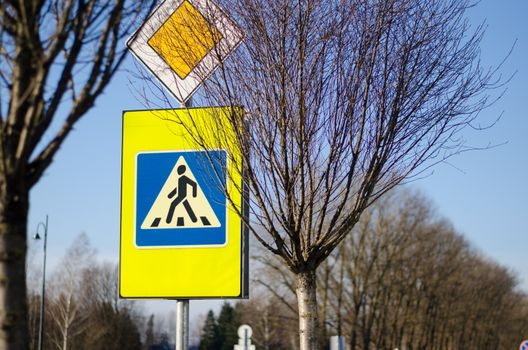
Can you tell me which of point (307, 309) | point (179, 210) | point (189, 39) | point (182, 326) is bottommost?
point (182, 326)

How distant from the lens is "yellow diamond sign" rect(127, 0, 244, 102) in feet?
24.9

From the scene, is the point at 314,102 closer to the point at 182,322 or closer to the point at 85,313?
the point at 182,322

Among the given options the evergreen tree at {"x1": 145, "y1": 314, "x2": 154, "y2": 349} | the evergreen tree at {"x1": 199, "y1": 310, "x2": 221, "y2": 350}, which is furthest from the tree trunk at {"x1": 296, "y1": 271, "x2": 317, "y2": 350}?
the evergreen tree at {"x1": 199, "y1": 310, "x2": 221, "y2": 350}

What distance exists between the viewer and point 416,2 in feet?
26.1

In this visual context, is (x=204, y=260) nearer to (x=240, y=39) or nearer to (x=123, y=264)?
(x=123, y=264)

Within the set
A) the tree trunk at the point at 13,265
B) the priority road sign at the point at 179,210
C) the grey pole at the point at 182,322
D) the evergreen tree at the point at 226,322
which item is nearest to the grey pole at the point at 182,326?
the grey pole at the point at 182,322

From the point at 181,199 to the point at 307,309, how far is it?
1505 mm

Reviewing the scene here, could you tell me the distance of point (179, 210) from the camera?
8.00 meters

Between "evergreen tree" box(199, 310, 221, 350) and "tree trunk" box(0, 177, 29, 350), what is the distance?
324 feet

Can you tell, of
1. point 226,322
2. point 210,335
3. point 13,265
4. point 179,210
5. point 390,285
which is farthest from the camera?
point 210,335

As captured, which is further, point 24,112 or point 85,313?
point 85,313

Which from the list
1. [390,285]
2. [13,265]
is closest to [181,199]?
[13,265]

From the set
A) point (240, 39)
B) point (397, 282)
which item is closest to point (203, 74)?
point (240, 39)

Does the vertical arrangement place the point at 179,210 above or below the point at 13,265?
above
